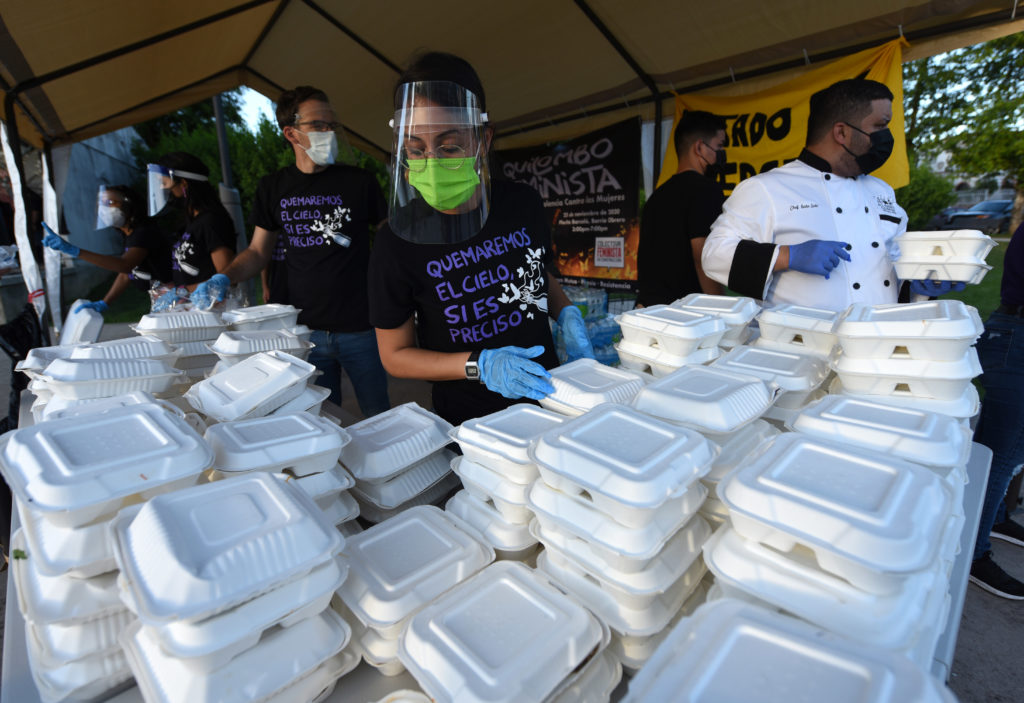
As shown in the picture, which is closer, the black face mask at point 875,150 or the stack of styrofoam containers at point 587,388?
the stack of styrofoam containers at point 587,388

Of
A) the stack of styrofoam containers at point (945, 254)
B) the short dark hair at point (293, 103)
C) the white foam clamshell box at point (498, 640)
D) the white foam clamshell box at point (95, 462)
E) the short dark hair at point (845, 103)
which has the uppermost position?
the short dark hair at point (293, 103)

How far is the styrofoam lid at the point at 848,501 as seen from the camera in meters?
0.70

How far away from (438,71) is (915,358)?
5.83ft

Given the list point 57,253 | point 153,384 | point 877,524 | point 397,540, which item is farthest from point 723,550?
point 57,253

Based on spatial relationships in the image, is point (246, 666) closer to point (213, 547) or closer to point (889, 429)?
point (213, 547)

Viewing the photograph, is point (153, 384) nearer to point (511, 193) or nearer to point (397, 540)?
point (397, 540)

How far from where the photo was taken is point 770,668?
0.66 m

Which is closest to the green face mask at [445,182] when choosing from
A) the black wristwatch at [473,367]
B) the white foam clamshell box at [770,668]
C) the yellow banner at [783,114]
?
the black wristwatch at [473,367]

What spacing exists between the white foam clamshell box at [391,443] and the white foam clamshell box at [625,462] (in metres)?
0.47

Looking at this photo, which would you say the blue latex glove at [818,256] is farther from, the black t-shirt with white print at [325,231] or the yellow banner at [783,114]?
the black t-shirt with white print at [325,231]

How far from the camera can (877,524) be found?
73cm

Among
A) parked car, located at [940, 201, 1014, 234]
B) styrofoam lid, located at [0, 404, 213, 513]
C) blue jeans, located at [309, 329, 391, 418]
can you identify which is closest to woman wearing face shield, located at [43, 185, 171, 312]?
blue jeans, located at [309, 329, 391, 418]

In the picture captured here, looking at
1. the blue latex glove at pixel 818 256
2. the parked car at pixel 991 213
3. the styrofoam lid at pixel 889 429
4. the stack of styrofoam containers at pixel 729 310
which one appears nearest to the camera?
the styrofoam lid at pixel 889 429

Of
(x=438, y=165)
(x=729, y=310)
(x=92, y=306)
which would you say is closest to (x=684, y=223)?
(x=729, y=310)
